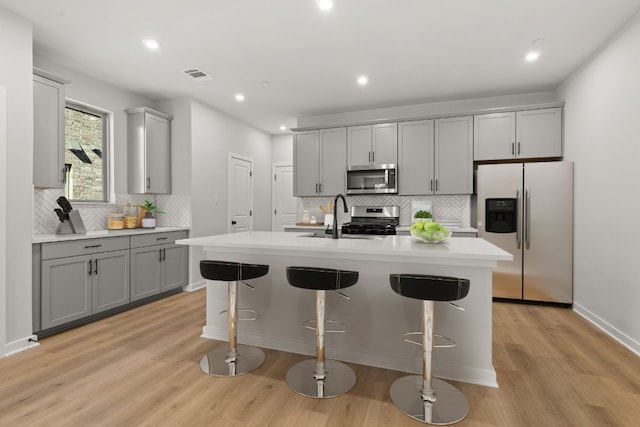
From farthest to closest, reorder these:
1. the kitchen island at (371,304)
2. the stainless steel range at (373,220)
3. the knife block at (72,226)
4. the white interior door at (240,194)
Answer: the white interior door at (240,194)
the stainless steel range at (373,220)
the knife block at (72,226)
the kitchen island at (371,304)

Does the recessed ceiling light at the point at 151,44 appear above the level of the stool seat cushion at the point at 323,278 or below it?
Result: above

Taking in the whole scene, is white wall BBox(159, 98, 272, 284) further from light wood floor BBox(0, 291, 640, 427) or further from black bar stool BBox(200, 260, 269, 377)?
black bar stool BBox(200, 260, 269, 377)

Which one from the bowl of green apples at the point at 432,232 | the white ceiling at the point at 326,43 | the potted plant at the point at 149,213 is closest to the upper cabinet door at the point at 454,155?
the white ceiling at the point at 326,43

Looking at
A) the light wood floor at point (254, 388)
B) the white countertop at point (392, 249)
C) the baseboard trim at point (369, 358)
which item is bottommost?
the light wood floor at point (254, 388)

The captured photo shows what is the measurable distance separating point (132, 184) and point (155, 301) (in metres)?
1.59

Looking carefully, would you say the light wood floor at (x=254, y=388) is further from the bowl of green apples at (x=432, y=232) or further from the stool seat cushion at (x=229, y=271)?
the bowl of green apples at (x=432, y=232)

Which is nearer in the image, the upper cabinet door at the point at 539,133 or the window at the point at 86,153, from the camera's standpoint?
the window at the point at 86,153

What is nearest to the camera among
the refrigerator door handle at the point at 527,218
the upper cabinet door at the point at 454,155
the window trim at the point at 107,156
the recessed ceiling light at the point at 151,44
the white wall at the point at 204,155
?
the recessed ceiling light at the point at 151,44

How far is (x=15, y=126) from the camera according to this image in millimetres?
2742

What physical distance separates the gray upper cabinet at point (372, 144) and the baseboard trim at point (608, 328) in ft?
9.38

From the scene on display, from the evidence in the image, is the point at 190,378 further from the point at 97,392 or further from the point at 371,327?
the point at 371,327

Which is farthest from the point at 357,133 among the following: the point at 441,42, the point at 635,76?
the point at 635,76

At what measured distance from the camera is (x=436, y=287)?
1874 mm

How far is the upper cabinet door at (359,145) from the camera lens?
509 cm
